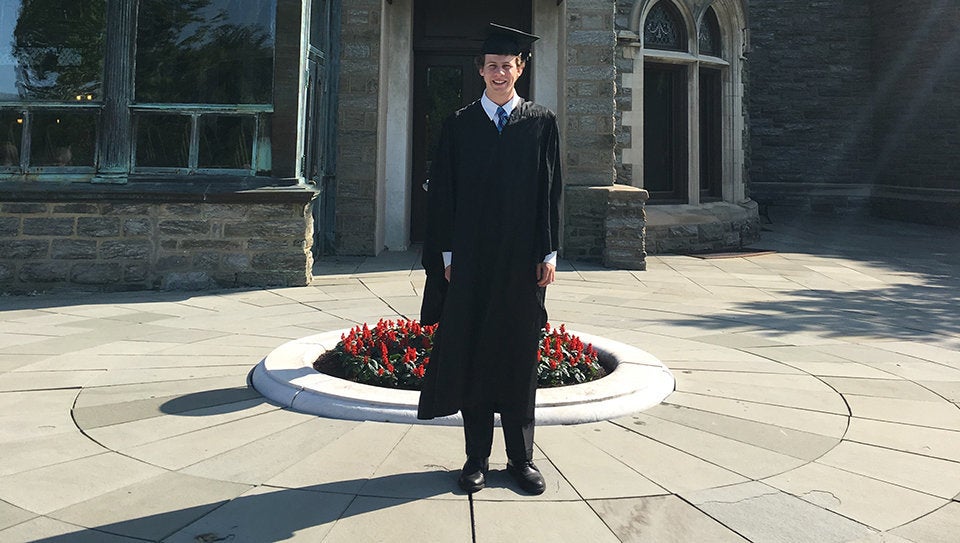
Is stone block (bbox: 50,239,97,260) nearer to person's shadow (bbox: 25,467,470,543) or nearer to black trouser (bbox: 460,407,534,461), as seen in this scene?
person's shadow (bbox: 25,467,470,543)

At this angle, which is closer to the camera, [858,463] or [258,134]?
[858,463]

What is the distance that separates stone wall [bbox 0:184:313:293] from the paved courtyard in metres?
1.15

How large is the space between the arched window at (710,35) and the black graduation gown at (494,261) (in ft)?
36.3

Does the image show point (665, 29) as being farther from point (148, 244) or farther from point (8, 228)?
point (8, 228)

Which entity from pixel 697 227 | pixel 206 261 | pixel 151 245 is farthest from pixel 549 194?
pixel 697 227

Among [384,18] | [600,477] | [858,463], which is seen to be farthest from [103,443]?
[384,18]

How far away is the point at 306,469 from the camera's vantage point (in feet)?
9.23

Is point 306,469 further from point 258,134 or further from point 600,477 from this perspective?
point 258,134

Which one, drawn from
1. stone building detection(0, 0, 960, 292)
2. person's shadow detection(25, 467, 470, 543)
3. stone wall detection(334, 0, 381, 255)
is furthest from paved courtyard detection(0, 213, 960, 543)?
stone wall detection(334, 0, 381, 255)

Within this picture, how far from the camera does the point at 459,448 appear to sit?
3.11 m

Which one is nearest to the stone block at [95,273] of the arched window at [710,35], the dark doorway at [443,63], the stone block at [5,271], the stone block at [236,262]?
the stone block at [5,271]

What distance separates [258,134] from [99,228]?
6.25ft

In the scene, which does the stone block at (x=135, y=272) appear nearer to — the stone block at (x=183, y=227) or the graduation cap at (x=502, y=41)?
the stone block at (x=183, y=227)

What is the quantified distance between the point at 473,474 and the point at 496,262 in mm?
857
